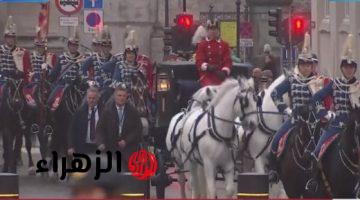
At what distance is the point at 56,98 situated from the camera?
26.4m

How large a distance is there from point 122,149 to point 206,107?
1.36 metres

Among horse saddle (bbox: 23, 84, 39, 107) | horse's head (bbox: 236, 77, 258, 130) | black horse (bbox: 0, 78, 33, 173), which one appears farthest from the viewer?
horse saddle (bbox: 23, 84, 39, 107)

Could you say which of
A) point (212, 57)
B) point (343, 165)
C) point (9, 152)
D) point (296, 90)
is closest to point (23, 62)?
point (9, 152)

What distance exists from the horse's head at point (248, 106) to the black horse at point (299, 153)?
52 cm

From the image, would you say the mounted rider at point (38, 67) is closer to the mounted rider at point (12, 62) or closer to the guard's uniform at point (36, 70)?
the guard's uniform at point (36, 70)

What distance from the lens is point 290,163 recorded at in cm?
1855

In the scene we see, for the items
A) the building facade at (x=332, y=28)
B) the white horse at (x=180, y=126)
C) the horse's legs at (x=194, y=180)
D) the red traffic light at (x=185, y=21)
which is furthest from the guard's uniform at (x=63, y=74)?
the building facade at (x=332, y=28)

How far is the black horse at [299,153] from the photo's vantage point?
1817cm

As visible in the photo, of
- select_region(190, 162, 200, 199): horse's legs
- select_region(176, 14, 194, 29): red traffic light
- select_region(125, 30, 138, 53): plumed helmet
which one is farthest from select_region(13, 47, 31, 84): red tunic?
select_region(190, 162, 200, 199): horse's legs

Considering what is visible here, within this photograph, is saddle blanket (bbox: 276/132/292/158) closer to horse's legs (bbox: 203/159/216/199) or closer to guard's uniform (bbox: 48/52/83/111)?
horse's legs (bbox: 203/159/216/199)

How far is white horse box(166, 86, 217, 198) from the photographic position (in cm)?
1973

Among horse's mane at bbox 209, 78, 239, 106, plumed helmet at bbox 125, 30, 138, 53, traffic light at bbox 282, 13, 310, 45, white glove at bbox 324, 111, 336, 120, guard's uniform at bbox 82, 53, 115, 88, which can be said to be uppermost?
traffic light at bbox 282, 13, 310, 45

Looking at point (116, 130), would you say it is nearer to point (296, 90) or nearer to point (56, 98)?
point (296, 90)

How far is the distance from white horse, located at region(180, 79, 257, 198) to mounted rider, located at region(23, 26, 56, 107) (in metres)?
8.10
